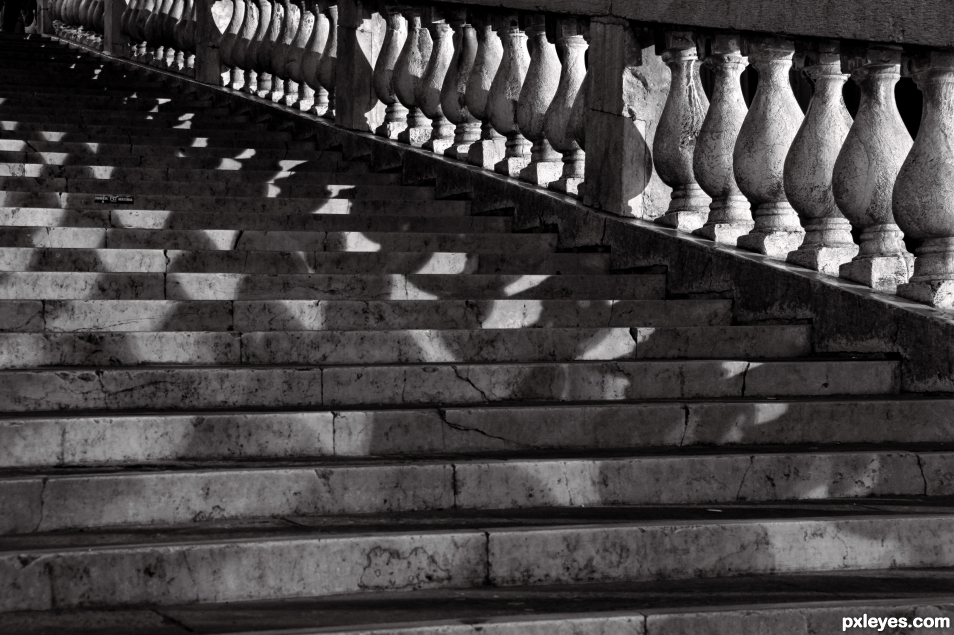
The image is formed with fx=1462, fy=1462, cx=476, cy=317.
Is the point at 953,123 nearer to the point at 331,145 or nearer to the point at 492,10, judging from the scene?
the point at 492,10

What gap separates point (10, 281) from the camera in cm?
539

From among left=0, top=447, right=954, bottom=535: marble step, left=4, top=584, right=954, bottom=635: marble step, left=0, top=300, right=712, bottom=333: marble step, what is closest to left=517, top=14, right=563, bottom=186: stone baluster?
left=0, top=300, right=712, bottom=333: marble step

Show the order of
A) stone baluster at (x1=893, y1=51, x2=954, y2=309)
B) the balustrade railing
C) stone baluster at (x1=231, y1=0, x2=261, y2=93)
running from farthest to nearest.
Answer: stone baluster at (x1=231, y1=0, x2=261, y2=93), the balustrade railing, stone baluster at (x1=893, y1=51, x2=954, y2=309)

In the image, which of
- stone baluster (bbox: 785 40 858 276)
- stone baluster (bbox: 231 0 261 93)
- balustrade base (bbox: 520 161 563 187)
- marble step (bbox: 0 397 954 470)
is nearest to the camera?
marble step (bbox: 0 397 954 470)

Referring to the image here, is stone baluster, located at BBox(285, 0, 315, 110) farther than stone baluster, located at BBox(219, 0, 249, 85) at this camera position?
No

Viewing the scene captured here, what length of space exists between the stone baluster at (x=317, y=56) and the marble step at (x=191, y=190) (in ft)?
7.45

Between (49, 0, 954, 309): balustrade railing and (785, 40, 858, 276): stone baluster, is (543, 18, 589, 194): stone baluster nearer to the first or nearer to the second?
(49, 0, 954, 309): balustrade railing

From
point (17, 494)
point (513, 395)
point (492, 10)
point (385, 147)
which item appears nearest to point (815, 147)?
point (513, 395)

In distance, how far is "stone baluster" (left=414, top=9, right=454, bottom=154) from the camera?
8.45 m

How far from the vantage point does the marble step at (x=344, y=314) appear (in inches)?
200

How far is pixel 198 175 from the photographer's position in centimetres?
804

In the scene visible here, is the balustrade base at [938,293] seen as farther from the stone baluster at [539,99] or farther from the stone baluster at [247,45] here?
the stone baluster at [247,45]

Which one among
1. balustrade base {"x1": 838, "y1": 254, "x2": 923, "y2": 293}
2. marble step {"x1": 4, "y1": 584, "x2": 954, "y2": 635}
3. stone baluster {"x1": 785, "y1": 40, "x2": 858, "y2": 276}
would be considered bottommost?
marble step {"x1": 4, "y1": 584, "x2": 954, "y2": 635}

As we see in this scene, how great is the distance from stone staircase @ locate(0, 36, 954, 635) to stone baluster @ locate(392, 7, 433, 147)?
2393 millimetres
